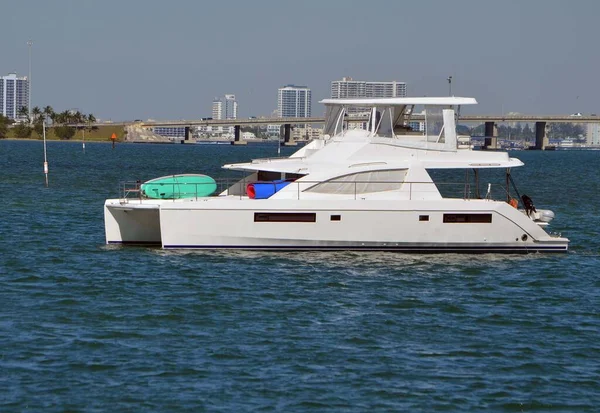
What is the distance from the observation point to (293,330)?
21547 mm

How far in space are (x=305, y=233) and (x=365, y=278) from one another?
10.3 ft

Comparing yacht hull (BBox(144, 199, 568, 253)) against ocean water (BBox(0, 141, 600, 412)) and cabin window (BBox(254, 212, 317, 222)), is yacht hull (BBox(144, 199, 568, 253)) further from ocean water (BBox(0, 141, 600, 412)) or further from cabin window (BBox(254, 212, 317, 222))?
ocean water (BBox(0, 141, 600, 412))

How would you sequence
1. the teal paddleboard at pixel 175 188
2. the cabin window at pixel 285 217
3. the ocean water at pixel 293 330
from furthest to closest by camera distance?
1. the teal paddleboard at pixel 175 188
2. the cabin window at pixel 285 217
3. the ocean water at pixel 293 330

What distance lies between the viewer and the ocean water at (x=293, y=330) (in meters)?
17.4

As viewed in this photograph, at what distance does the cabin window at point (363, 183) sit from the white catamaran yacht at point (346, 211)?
3 cm

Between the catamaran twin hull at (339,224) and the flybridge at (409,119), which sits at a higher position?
the flybridge at (409,119)

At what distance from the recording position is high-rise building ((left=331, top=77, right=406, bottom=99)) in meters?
37.3

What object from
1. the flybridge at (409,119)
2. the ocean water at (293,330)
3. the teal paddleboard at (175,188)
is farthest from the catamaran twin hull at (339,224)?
the flybridge at (409,119)

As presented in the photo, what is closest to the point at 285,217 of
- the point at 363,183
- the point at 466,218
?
the point at 363,183

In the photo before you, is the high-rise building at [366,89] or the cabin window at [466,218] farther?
the high-rise building at [366,89]

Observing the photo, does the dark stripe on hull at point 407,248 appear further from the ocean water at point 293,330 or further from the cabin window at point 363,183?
the cabin window at point 363,183

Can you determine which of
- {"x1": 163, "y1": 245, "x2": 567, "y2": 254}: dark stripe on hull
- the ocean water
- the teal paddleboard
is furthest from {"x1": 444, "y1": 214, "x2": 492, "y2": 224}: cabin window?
the teal paddleboard

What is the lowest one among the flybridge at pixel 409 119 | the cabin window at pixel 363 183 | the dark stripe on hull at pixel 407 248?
the dark stripe on hull at pixel 407 248

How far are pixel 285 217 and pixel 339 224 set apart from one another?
56.6 inches
